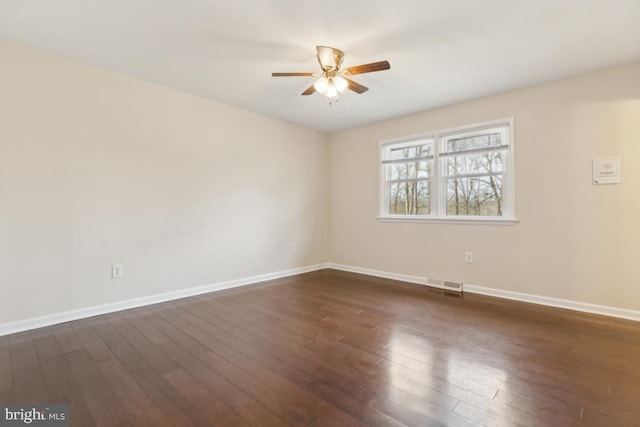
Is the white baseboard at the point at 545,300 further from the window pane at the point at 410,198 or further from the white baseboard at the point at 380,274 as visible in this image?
the window pane at the point at 410,198

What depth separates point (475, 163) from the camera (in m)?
3.83

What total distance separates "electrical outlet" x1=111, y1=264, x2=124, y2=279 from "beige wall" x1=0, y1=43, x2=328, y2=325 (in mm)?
47

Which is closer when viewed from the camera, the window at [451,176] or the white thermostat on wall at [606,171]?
the white thermostat on wall at [606,171]

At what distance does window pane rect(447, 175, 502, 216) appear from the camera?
12.1ft

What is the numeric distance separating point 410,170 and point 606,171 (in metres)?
2.17

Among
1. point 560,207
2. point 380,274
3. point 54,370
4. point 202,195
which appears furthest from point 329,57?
point 380,274

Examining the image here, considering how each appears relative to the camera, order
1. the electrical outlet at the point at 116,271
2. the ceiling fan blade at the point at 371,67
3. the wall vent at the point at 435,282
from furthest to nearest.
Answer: the wall vent at the point at 435,282
the electrical outlet at the point at 116,271
the ceiling fan blade at the point at 371,67

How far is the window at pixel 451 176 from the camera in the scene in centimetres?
363

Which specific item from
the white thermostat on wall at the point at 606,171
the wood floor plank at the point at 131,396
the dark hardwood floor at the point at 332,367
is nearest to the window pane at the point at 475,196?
the white thermostat on wall at the point at 606,171

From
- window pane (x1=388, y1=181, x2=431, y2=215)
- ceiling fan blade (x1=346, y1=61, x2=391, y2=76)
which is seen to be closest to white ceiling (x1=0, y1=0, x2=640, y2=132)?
ceiling fan blade (x1=346, y1=61, x2=391, y2=76)

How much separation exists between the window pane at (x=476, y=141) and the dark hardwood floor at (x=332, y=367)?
6.55 feet

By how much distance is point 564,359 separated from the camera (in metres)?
2.07

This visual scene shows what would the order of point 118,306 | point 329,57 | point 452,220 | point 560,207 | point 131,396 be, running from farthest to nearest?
1. point 452,220
2. point 560,207
3. point 118,306
4. point 329,57
5. point 131,396

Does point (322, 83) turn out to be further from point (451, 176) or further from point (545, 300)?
point (545, 300)
